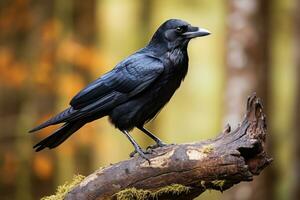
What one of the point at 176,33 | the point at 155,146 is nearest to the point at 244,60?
the point at 176,33

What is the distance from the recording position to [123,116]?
15.8 feet

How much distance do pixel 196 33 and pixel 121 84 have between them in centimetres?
68

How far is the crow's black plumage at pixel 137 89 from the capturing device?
4.76 m

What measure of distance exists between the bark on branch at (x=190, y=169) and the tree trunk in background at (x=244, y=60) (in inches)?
114

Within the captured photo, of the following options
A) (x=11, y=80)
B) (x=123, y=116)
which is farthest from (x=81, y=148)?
(x=123, y=116)

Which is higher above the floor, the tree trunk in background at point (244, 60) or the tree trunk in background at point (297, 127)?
the tree trunk in background at point (244, 60)

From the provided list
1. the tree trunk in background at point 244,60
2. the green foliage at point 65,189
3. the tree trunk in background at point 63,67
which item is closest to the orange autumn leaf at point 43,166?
the tree trunk in background at point 63,67

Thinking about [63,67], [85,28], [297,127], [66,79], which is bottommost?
[297,127]

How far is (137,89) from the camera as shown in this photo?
479 centimetres

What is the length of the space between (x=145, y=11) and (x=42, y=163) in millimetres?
5232

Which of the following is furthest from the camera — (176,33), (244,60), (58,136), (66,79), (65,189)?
(66,79)

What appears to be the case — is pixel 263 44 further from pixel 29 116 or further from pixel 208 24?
pixel 208 24

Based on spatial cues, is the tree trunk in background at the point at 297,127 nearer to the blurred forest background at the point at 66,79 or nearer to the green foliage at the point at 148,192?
the blurred forest background at the point at 66,79

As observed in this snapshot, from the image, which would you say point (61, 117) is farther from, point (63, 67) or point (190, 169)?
point (63, 67)
